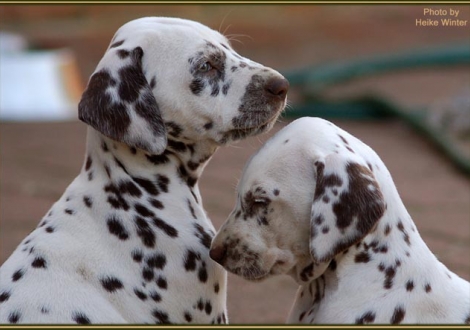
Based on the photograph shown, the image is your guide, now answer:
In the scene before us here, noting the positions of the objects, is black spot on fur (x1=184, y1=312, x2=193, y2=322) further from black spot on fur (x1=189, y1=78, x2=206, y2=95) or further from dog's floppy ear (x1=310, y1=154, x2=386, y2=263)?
black spot on fur (x1=189, y1=78, x2=206, y2=95)

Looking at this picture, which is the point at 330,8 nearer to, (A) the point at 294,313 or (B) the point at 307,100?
(B) the point at 307,100

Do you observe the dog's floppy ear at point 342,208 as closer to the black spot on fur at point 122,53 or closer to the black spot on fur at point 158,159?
the black spot on fur at point 158,159

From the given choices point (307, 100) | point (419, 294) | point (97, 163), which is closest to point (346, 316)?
point (419, 294)

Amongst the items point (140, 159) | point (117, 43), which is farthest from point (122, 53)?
point (140, 159)

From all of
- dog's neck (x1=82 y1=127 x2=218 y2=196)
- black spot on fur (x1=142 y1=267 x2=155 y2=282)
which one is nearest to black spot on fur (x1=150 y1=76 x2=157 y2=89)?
dog's neck (x1=82 y1=127 x2=218 y2=196)

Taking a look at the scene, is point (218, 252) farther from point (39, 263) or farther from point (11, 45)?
point (11, 45)
